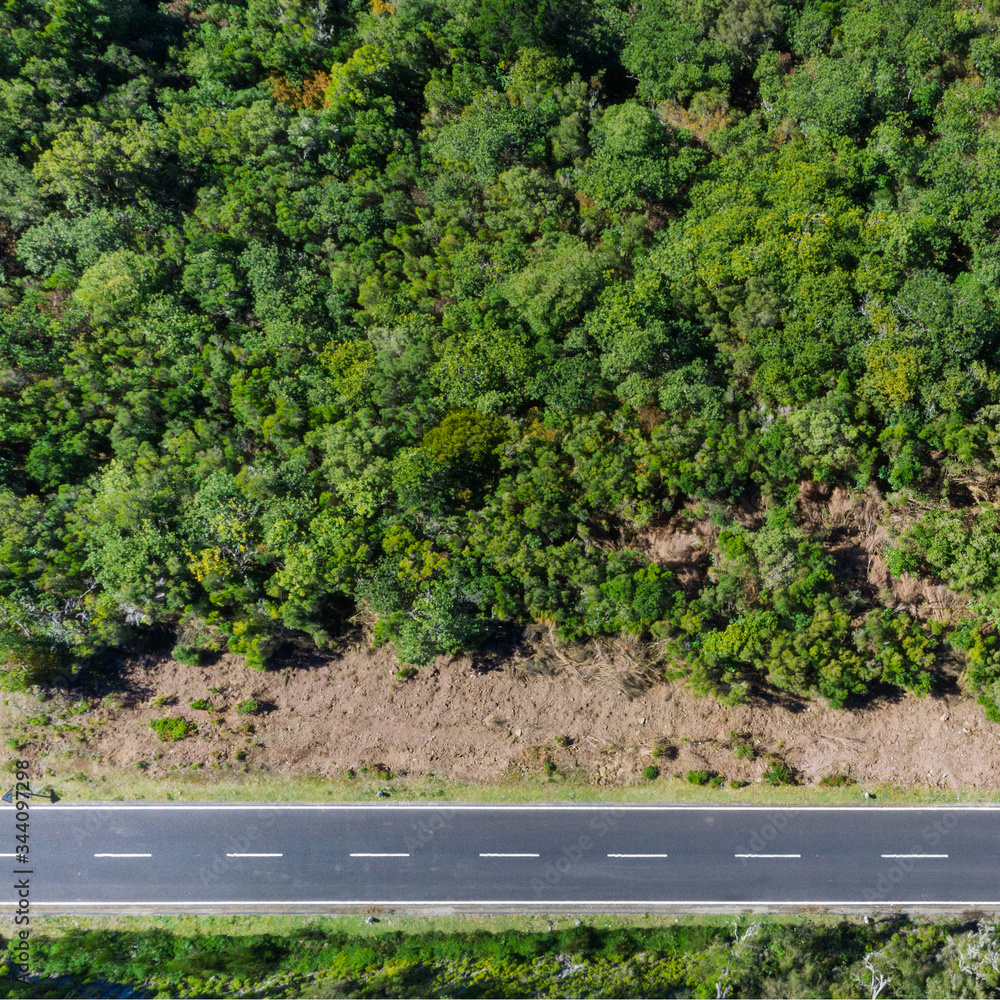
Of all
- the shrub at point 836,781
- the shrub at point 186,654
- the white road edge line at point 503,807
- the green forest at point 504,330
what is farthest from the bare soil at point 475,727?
the green forest at point 504,330

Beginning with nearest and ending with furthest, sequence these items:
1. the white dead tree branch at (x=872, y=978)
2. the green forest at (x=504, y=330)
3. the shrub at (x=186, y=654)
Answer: the white dead tree branch at (x=872, y=978) < the green forest at (x=504, y=330) < the shrub at (x=186, y=654)

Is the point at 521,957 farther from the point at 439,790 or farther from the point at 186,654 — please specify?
the point at 186,654

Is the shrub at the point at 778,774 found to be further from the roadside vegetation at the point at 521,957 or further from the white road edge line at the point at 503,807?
the roadside vegetation at the point at 521,957

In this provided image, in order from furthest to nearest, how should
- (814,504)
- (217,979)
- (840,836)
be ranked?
(814,504)
(840,836)
(217,979)

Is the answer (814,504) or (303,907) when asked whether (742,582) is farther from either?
(303,907)

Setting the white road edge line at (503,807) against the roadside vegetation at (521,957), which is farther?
the white road edge line at (503,807)

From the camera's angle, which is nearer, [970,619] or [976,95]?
[970,619]

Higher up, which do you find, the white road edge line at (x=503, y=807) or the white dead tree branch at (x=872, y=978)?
the white road edge line at (x=503, y=807)

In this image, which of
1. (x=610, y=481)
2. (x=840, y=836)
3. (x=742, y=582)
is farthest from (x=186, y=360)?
(x=840, y=836)
